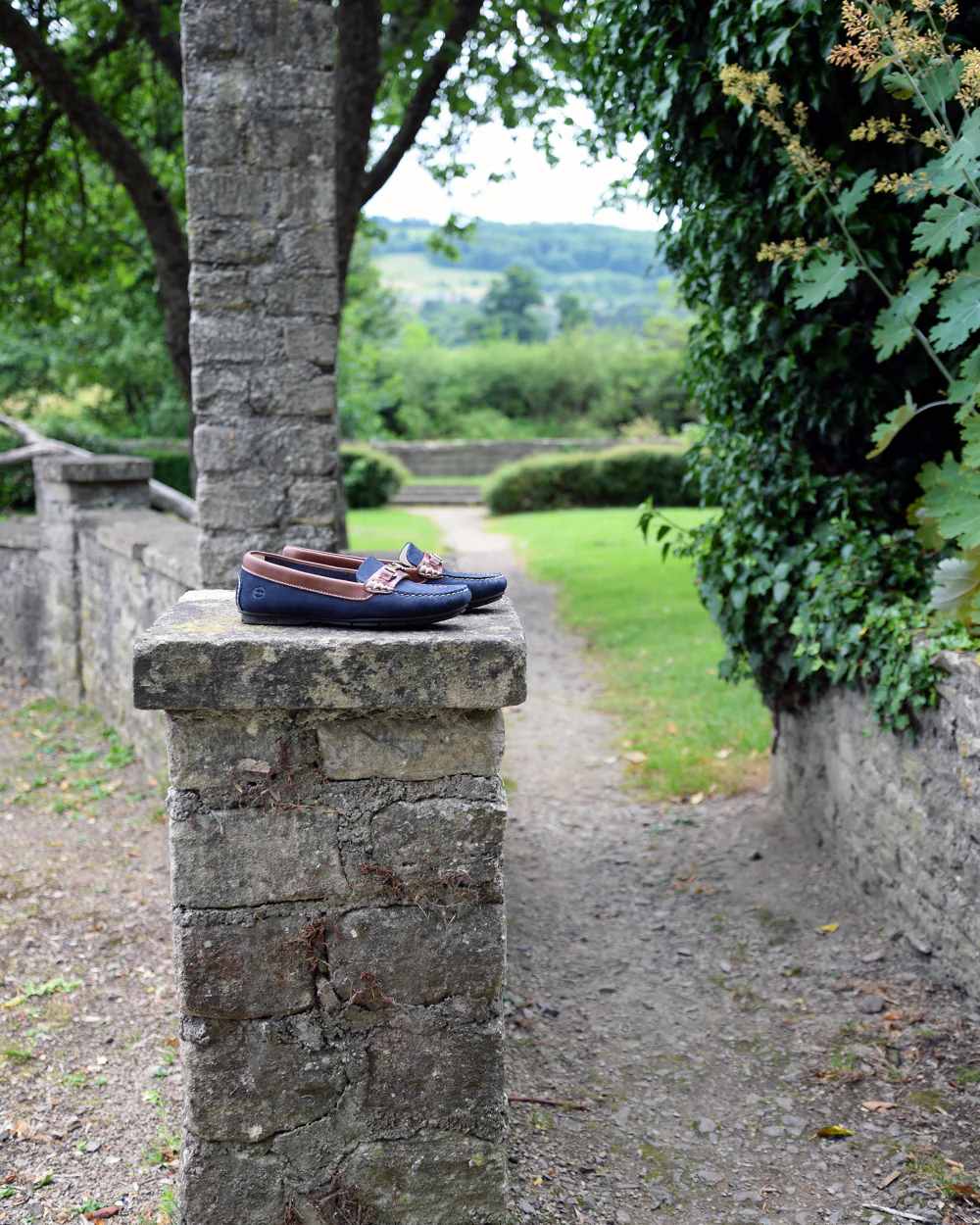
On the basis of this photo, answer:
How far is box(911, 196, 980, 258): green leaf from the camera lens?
3.87m

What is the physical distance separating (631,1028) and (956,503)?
227 centimetres

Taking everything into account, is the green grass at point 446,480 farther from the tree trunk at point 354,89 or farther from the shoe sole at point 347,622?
the shoe sole at point 347,622

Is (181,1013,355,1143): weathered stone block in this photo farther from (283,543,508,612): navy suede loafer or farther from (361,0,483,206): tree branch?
(361,0,483,206): tree branch

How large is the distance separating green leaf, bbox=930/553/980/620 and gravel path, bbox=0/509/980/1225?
4.64 feet

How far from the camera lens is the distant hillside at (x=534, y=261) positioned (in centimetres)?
9769

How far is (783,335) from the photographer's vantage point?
5.23 m

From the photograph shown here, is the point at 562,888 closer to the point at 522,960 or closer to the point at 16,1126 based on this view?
the point at 522,960

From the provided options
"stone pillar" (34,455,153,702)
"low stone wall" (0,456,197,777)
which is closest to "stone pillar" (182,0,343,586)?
"low stone wall" (0,456,197,777)

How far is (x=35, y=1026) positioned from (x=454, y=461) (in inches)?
1051

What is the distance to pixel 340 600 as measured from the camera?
8.89ft

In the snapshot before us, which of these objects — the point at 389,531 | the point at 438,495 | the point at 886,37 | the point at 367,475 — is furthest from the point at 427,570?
the point at 438,495

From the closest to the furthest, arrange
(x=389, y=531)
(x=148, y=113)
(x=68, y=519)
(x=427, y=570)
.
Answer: (x=427, y=570) < (x=68, y=519) < (x=148, y=113) < (x=389, y=531)

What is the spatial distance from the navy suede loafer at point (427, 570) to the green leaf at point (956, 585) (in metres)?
2.11

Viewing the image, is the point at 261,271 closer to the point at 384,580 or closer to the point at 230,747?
the point at 384,580
